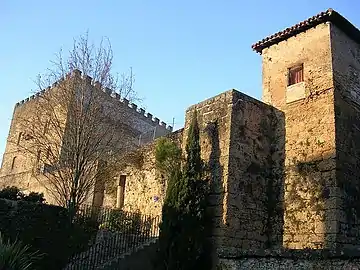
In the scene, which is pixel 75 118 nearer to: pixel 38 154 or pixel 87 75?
pixel 87 75

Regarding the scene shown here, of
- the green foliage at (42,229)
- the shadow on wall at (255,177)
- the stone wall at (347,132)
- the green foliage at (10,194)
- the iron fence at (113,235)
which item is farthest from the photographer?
the green foliage at (10,194)

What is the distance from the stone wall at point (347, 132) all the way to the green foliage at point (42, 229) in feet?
23.9

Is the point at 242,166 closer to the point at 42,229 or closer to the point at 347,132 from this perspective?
the point at 347,132

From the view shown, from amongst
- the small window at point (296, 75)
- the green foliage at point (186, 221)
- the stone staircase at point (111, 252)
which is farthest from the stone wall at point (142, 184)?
the small window at point (296, 75)

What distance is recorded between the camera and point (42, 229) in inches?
422

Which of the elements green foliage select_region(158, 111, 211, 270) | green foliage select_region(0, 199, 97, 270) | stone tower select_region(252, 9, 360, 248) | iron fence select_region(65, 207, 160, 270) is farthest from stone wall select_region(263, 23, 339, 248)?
green foliage select_region(0, 199, 97, 270)

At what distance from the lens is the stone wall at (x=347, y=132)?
9.52 metres

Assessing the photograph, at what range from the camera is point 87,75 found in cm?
1309

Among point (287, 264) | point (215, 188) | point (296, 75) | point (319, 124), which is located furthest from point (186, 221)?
point (296, 75)

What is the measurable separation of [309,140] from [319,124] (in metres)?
0.50

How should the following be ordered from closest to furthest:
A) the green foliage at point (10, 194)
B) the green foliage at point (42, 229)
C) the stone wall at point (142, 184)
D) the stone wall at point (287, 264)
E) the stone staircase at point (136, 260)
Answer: the stone wall at point (287, 264) < the green foliage at point (42, 229) < the stone staircase at point (136, 260) < the green foliage at point (10, 194) < the stone wall at point (142, 184)

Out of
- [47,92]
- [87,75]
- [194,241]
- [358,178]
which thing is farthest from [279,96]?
[47,92]

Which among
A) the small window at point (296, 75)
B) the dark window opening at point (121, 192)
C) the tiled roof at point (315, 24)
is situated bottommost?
the dark window opening at point (121, 192)

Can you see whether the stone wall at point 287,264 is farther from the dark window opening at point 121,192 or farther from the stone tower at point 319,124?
the dark window opening at point 121,192
